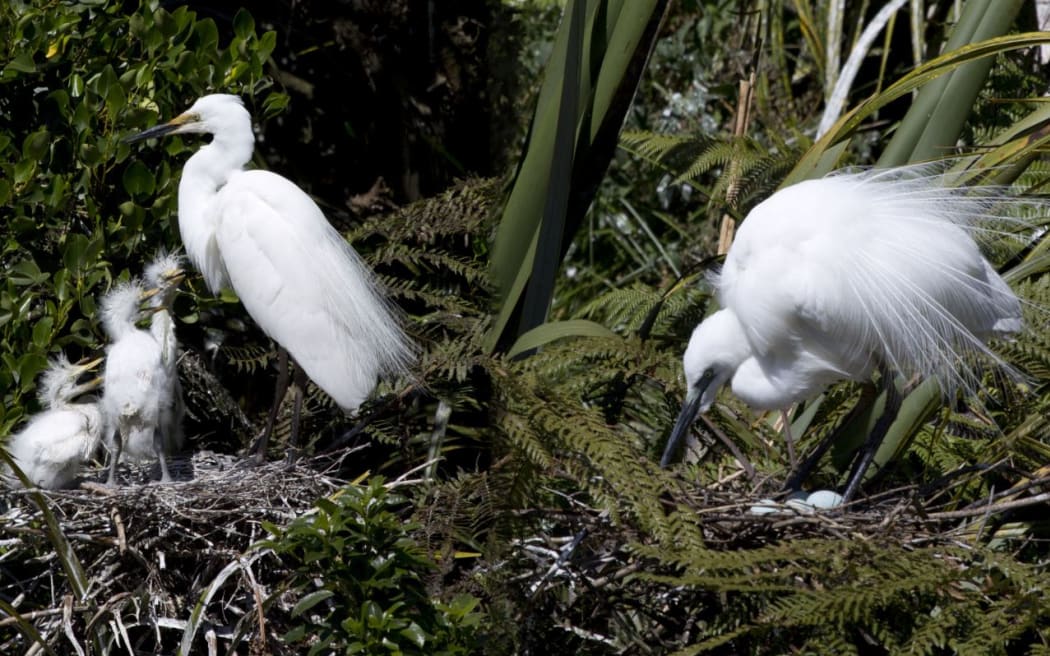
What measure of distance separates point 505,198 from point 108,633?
130cm

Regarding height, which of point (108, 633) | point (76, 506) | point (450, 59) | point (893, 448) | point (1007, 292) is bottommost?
point (108, 633)

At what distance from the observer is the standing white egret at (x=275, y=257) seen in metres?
2.84

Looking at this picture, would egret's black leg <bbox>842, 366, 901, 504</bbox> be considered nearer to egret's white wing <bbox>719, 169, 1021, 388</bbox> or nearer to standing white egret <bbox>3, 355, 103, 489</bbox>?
egret's white wing <bbox>719, 169, 1021, 388</bbox>

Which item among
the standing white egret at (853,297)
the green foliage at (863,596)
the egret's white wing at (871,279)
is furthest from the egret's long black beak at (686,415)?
the green foliage at (863,596)

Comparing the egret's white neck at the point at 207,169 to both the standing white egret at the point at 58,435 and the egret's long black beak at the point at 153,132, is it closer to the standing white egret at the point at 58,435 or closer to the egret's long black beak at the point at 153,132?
the egret's long black beak at the point at 153,132

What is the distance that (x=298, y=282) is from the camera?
9.43 ft

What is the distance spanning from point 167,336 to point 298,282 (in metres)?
0.33

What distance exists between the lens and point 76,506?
8.23 feet

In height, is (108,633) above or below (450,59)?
below

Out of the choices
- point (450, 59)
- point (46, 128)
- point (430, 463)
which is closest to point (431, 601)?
point (430, 463)

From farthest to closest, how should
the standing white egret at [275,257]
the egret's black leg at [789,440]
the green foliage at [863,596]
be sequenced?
1. the standing white egret at [275,257]
2. the egret's black leg at [789,440]
3. the green foliage at [863,596]

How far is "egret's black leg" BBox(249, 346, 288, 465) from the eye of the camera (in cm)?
290

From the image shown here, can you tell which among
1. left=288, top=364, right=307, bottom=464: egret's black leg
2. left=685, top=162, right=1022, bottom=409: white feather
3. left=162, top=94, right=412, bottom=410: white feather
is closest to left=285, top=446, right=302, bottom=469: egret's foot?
left=288, top=364, right=307, bottom=464: egret's black leg

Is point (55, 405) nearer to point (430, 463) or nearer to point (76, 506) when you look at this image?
point (76, 506)
